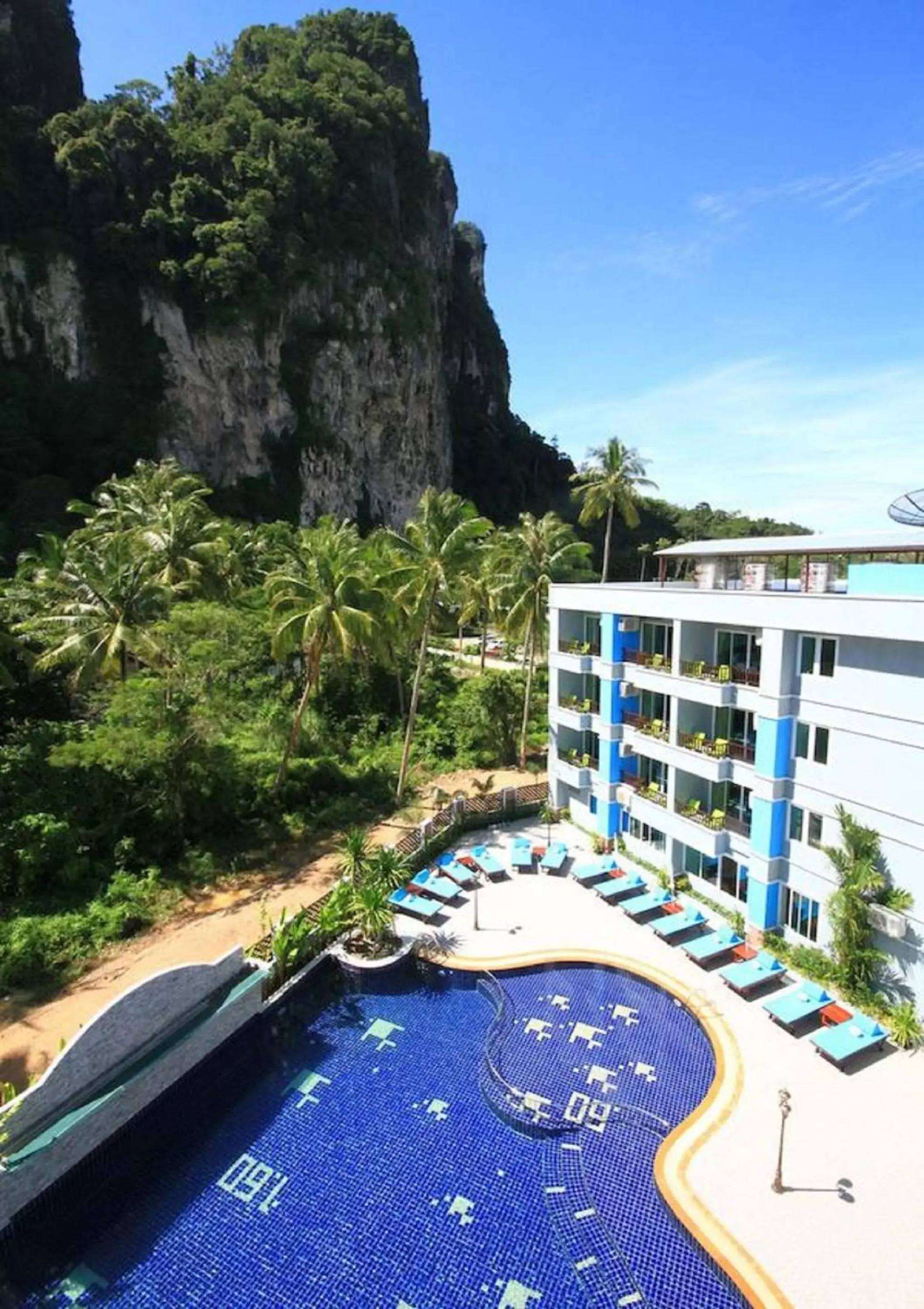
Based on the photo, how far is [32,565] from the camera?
31.7 meters

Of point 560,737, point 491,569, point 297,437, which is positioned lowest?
point 560,737

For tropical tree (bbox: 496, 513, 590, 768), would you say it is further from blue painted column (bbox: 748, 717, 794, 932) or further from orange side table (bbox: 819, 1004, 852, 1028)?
orange side table (bbox: 819, 1004, 852, 1028)

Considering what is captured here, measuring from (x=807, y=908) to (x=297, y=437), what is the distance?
64047mm

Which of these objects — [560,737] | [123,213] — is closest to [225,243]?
[123,213]

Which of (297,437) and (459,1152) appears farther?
(297,437)

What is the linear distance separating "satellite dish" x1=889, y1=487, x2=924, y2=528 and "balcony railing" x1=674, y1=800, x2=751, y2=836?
8246 mm

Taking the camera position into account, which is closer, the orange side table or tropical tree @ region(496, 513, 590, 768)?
the orange side table

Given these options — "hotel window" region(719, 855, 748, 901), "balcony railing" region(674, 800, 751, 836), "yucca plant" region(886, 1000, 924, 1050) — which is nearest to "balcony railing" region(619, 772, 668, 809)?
"balcony railing" region(674, 800, 751, 836)

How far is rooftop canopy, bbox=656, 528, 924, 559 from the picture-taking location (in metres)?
15.6

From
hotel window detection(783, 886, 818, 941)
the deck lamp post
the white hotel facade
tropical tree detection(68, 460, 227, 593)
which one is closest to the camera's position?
the deck lamp post

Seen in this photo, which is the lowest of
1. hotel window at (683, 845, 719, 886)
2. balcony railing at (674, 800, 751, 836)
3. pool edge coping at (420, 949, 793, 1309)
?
pool edge coping at (420, 949, 793, 1309)

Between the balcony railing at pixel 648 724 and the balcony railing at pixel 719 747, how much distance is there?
116cm

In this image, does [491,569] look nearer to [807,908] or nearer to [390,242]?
[807,908]

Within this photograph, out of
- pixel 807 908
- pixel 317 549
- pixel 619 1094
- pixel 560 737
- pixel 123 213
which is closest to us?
pixel 619 1094
